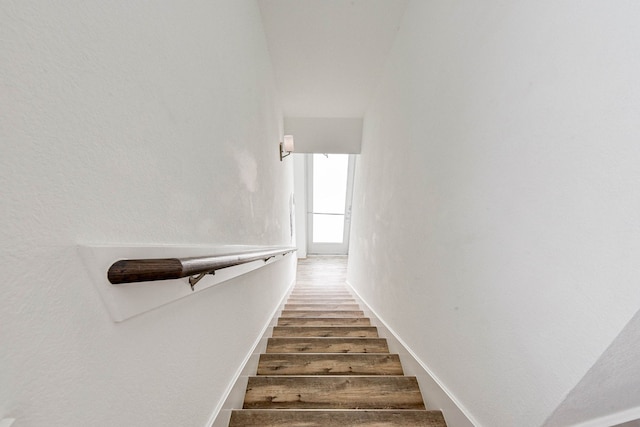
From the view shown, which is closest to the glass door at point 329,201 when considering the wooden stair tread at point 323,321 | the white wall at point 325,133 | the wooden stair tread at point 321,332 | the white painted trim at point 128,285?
the white wall at point 325,133

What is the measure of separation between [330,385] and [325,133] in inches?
145

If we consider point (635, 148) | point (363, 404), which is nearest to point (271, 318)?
point (363, 404)

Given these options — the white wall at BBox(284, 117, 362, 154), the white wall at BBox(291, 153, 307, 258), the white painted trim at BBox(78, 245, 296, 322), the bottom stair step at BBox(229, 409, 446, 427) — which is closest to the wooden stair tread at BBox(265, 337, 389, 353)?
the bottom stair step at BBox(229, 409, 446, 427)

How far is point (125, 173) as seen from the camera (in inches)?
21.5

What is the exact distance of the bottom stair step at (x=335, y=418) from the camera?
117 centimetres

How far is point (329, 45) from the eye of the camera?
2404 mm

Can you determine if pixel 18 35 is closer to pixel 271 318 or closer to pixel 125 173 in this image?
pixel 125 173

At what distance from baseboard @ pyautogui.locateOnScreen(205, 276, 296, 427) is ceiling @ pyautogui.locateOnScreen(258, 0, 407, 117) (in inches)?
107

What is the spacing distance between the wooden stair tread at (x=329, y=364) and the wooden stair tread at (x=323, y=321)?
69cm

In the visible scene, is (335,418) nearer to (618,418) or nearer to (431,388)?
(431,388)

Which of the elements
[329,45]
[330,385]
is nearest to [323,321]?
[330,385]

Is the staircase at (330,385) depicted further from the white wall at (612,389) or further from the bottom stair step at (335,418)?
the white wall at (612,389)

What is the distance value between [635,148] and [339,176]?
672cm

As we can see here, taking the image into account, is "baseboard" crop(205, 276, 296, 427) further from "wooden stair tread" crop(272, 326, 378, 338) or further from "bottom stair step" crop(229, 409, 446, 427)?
"wooden stair tread" crop(272, 326, 378, 338)
